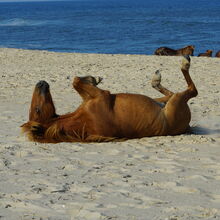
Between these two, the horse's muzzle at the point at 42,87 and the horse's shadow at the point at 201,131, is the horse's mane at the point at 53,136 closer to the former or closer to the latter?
the horse's muzzle at the point at 42,87

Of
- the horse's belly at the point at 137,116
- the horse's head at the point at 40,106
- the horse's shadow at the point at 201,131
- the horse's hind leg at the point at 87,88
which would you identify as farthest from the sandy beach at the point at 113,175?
the horse's hind leg at the point at 87,88

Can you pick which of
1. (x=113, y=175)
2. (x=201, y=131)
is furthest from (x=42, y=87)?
(x=201, y=131)

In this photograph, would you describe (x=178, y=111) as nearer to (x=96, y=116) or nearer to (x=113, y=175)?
(x=96, y=116)

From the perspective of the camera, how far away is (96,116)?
240 inches

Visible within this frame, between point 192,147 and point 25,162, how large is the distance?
74.2 inches

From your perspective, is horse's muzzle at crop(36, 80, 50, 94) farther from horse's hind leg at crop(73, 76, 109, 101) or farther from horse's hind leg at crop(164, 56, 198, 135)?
horse's hind leg at crop(164, 56, 198, 135)

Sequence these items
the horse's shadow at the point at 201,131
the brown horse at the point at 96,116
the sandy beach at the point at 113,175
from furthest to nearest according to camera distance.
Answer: the horse's shadow at the point at 201,131 → the brown horse at the point at 96,116 → the sandy beach at the point at 113,175

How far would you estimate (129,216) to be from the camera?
3.85 meters

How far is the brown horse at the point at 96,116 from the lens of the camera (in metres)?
6.13

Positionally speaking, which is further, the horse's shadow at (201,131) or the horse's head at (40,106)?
the horse's shadow at (201,131)

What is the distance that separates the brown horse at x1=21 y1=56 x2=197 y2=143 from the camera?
241 inches

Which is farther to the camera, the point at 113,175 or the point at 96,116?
the point at 96,116

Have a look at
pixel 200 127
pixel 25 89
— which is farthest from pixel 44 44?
pixel 200 127

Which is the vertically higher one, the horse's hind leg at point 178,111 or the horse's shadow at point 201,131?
the horse's hind leg at point 178,111
